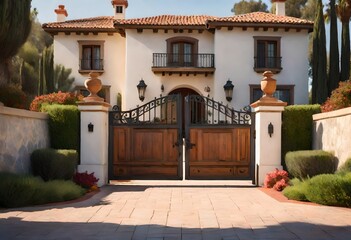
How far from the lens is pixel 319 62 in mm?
25047

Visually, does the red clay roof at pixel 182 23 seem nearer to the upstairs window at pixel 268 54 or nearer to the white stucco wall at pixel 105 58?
the white stucco wall at pixel 105 58

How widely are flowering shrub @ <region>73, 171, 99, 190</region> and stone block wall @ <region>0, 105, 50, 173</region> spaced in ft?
3.94

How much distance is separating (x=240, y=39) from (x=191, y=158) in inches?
561

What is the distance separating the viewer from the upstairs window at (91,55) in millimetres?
26422

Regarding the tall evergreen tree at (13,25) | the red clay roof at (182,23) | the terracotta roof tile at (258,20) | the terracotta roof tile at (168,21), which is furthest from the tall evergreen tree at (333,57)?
the tall evergreen tree at (13,25)

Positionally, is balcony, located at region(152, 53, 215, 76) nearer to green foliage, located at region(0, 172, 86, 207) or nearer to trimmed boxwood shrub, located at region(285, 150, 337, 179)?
trimmed boxwood shrub, located at region(285, 150, 337, 179)

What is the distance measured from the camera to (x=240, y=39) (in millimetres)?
25000

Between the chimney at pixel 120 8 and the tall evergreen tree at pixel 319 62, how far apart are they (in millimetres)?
11946

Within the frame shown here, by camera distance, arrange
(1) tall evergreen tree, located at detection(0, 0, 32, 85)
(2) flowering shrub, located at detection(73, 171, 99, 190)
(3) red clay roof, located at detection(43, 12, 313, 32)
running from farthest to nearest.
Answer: (3) red clay roof, located at detection(43, 12, 313, 32) < (2) flowering shrub, located at detection(73, 171, 99, 190) < (1) tall evergreen tree, located at detection(0, 0, 32, 85)

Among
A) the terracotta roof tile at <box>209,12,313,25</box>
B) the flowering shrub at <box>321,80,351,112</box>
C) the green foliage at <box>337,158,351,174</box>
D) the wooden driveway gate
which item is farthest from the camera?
the terracotta roof tile at <box>209,12,313,25</box>

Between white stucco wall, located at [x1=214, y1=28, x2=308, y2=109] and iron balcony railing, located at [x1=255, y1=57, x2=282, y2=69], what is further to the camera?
iron balcony railing, located at [x1=255, y1=57, x2=282, y2=69]

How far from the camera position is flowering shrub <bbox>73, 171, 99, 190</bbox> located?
10883mm

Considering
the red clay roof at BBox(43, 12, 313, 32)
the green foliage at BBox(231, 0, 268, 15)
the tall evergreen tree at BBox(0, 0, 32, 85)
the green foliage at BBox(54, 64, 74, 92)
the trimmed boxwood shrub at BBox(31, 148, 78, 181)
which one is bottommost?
the trimmed boxwood shrub at BBox(31, 148, 78, 181)

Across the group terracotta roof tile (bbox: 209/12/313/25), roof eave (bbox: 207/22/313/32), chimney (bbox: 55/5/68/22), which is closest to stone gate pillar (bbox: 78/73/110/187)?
roof eave (bbox: 207/22/313/32)
